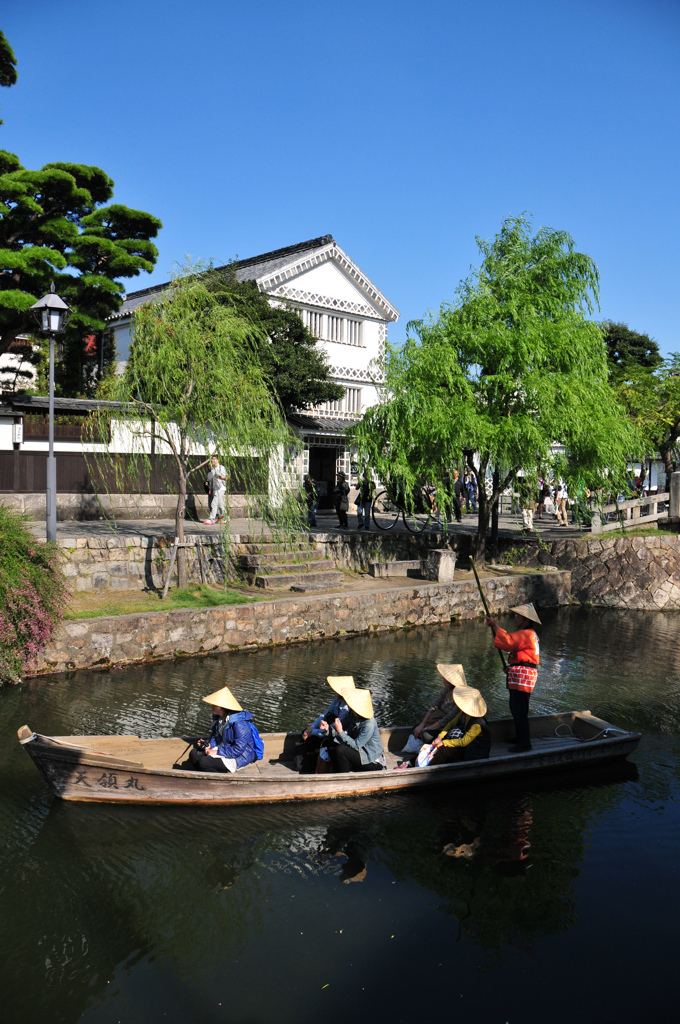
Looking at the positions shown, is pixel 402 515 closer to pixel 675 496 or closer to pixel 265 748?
pixel 675 496

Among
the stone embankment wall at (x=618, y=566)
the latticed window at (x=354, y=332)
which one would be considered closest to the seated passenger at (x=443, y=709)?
the stone embankment wall at (x=618, y=566)

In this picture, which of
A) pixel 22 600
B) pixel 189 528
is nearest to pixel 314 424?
pixel 189 528

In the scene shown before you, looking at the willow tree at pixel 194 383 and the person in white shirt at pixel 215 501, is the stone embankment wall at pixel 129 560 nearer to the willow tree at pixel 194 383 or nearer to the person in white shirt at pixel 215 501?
the willow tree at pixel 194 383

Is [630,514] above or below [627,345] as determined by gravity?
below

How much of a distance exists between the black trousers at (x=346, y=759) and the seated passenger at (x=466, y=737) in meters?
0.75

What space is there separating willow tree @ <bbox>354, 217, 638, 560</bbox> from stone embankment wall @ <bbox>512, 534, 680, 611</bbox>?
12.0 feet

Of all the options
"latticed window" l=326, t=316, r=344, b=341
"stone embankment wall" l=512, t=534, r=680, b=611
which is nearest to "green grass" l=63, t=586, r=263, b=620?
"stone embankment wall" l=512, t=534, r=680, b=611

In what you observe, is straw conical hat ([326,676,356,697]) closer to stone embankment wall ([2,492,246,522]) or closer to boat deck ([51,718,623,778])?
boat deck ([51,718,623,778])

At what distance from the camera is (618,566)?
21.2m

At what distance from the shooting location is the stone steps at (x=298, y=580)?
15977 millimetres

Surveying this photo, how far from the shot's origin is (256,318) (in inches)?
945

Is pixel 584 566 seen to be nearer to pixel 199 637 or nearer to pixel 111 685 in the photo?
pixel 199 637

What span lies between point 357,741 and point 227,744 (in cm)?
137

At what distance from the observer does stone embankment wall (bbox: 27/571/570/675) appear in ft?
40.5
